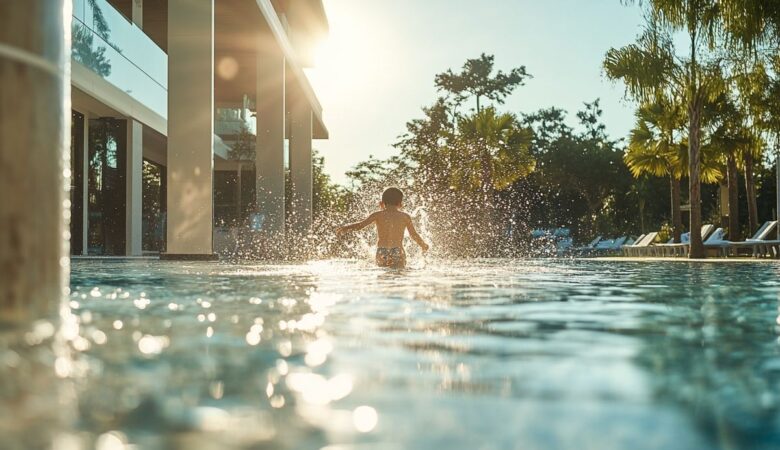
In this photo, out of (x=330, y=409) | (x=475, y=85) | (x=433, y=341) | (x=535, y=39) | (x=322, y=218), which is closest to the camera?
(x=330, y=409)

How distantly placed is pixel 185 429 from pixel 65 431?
170 mm

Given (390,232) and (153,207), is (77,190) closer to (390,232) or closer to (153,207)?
(153,207)

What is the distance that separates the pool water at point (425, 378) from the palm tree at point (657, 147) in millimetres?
25793

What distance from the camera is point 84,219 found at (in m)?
20.8

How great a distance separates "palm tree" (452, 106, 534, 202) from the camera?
31.2 m

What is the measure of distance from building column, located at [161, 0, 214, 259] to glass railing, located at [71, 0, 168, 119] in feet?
5.23

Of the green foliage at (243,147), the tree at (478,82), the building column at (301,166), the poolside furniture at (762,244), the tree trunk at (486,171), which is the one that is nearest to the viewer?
the poolside furniture at (762,244)

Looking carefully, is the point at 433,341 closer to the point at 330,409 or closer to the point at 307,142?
the point at 330,409

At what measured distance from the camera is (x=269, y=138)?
22.9m

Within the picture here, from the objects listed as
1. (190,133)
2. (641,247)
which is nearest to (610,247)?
(641,247)

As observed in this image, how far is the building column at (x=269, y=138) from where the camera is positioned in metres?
22.9

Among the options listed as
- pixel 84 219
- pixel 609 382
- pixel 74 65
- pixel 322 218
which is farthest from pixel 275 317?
pixel 322 218

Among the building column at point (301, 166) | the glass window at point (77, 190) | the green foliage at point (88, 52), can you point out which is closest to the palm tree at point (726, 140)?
the building column at point (301, 166)

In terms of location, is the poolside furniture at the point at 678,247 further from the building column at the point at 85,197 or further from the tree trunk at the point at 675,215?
the building column at the point at 85,197
